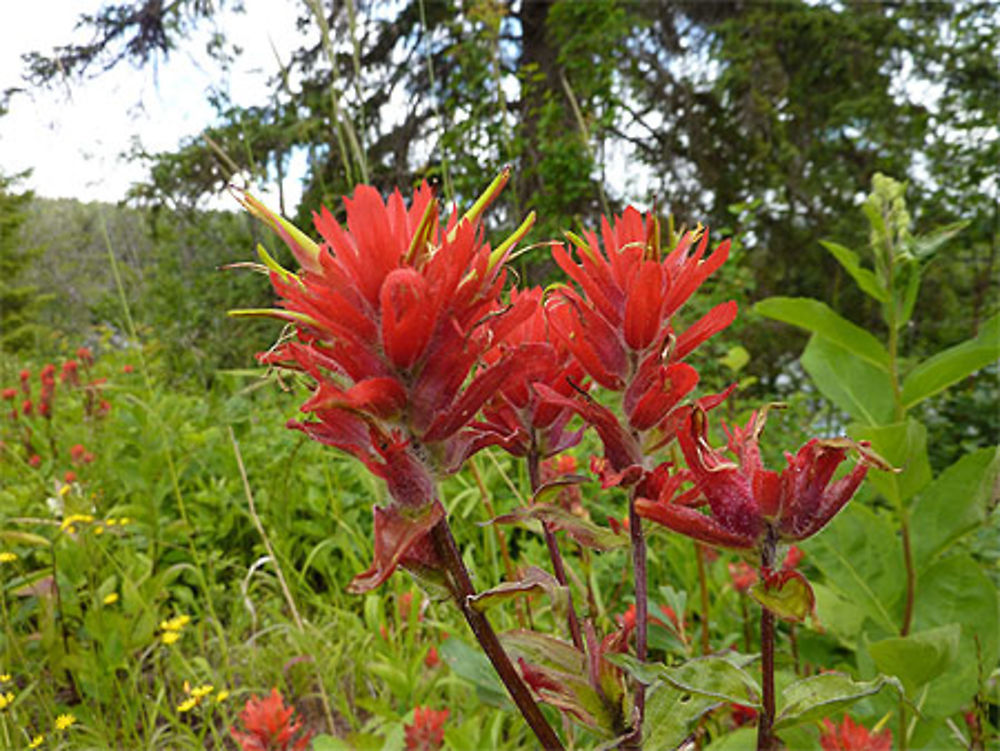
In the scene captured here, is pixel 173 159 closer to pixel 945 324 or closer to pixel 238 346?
pixel 238 346

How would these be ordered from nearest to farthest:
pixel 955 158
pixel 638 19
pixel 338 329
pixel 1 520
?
1. pixel 338 329
2. pixel 1 520
3. pixel 955 158
4. pixel 638 19

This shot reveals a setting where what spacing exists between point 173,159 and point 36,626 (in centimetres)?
446

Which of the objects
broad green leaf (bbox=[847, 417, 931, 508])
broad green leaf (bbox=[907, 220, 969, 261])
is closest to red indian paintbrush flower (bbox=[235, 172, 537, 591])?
broad green leaf (bbox=[847, 417, 931, 508])

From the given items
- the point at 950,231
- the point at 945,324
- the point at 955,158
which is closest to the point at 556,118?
the point at 955,158

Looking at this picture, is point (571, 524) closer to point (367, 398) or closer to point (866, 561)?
point (367, 398)

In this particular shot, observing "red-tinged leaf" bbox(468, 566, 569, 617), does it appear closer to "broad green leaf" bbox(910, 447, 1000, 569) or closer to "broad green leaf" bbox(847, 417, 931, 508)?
"broad green leaf" bbox(847, 417, 931, 508)

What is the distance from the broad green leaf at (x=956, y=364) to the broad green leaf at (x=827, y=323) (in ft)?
0.19

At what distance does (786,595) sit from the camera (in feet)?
1.50

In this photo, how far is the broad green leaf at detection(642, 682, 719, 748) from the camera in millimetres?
489

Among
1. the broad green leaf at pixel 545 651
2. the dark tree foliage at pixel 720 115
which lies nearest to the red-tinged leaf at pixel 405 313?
the broad green leaf at pixel 545 651

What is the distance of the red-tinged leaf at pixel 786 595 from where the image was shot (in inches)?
17.7

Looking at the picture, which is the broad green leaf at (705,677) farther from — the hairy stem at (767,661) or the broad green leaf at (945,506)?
the broad green leaf at (945,506)

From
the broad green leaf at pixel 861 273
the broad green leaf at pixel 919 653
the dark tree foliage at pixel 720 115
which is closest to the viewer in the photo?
the broad green leaf at pixel 919 653

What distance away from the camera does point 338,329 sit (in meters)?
0.44
